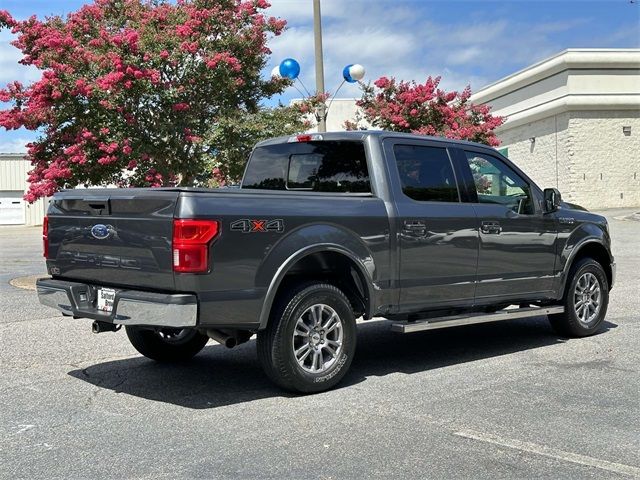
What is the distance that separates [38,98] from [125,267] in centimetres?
722

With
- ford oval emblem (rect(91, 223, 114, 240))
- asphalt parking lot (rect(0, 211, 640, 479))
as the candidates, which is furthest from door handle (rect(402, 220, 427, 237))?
ford oval emblem (rect(91, 223, 114, 240))

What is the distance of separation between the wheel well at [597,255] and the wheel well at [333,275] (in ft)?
10.1

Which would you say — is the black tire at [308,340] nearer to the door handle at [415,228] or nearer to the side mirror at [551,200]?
the door handle at [415,228]

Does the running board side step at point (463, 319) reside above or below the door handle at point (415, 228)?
below

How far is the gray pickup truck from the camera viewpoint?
17.5 feet

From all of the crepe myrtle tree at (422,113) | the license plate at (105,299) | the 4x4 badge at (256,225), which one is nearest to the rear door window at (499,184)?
the 4x4 badge at (256,225)

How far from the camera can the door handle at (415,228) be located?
6.45 m

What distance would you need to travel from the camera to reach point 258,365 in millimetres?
7082

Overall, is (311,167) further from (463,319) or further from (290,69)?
(290,69)

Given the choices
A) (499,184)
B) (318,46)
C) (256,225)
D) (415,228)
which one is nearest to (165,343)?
(256,225)

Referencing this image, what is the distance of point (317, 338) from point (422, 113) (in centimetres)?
1468

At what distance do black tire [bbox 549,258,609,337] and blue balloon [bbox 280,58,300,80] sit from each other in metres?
7.28

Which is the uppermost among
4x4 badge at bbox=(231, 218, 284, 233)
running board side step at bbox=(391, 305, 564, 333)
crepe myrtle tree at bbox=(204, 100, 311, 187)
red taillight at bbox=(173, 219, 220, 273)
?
crepe myrtle tree at bbox=(204, 100, 311, 187)

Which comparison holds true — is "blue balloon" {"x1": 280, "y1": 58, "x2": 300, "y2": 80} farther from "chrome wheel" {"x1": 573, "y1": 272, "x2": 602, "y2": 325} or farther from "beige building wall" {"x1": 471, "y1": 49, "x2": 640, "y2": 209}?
"beige building wall" {"x1": 471, "y1": 49, "x2": 640, "y2": 209}
